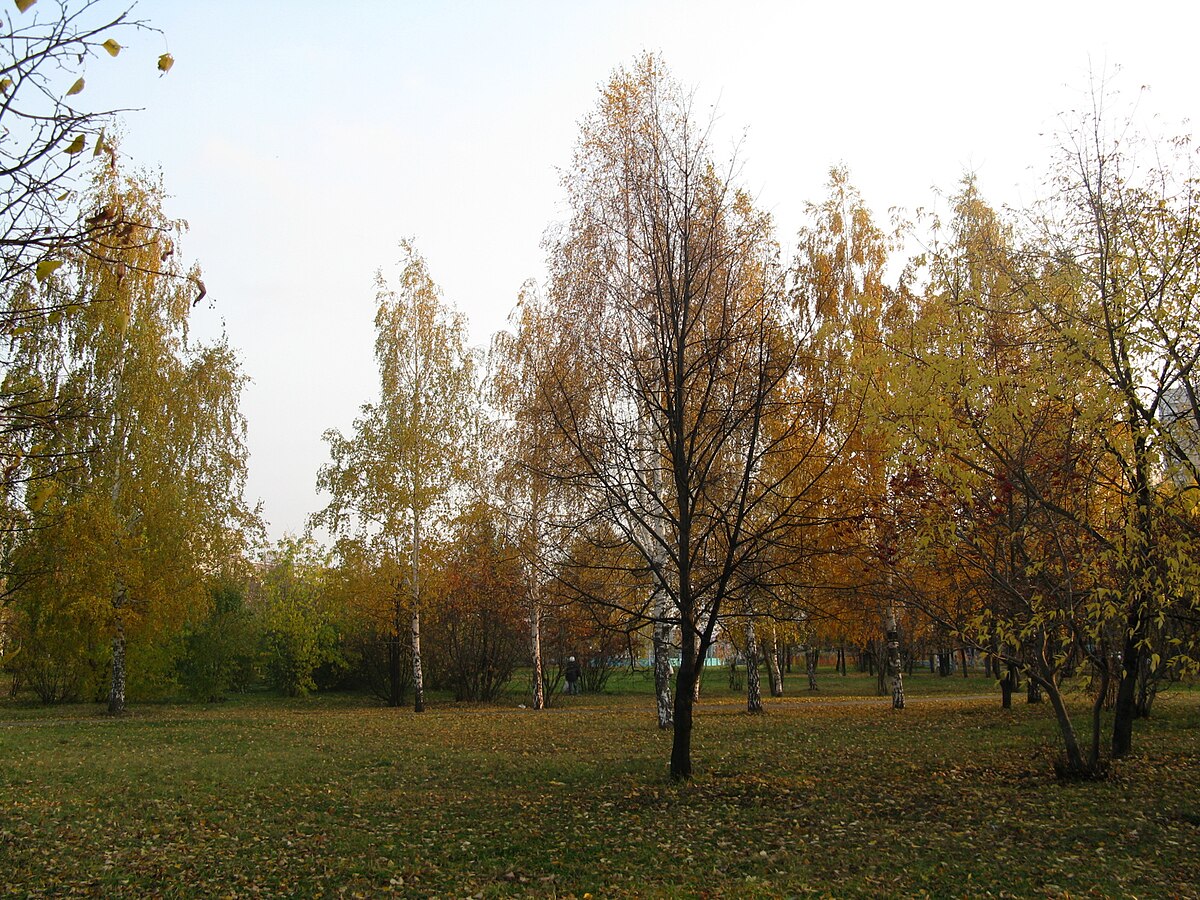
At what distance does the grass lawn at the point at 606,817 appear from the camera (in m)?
5.83

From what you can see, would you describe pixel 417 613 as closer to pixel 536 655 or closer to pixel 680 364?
pixel 536 655

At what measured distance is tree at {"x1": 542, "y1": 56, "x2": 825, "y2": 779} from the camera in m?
9.50

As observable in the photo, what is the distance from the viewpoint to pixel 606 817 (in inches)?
307

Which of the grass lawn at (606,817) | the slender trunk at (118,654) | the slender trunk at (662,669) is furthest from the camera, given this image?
the slender trunk at (118,654)

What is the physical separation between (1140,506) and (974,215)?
15.3 meters

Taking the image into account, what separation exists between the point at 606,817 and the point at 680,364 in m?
4.95

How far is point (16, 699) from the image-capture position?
2808cm

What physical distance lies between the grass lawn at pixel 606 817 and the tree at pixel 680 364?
6.13ft

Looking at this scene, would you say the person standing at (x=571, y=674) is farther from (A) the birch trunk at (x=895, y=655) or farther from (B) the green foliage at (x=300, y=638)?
(A) the birch trunk at (x=895, y=655)

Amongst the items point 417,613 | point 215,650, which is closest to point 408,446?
point 417,613

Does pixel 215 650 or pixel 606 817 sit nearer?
pixel 606 817

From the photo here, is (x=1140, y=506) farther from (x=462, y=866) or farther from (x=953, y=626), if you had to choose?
(x=462, y=866)

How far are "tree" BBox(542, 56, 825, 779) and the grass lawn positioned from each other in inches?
73.5

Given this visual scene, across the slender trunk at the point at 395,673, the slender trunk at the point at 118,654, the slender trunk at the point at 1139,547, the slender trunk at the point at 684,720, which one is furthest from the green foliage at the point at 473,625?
the slender trunk at the point at 1139,547
